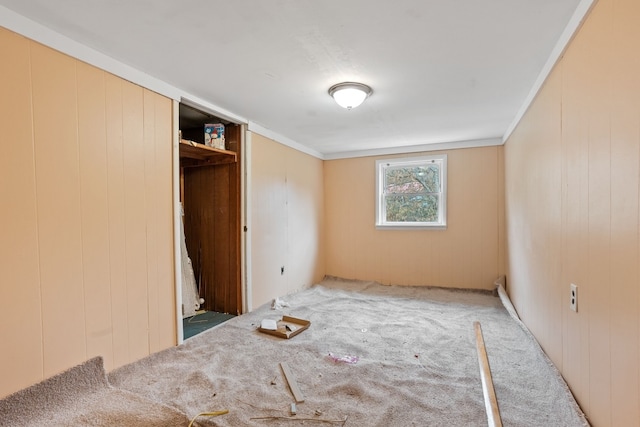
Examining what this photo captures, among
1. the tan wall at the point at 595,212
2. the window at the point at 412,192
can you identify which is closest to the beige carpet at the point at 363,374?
the tan wall at the point at 595,212

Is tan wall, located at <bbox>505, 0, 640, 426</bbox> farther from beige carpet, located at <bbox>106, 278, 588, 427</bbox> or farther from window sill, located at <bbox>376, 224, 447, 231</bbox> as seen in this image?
window sill, located at <bbox>376, 224, 447, 231</bbox>

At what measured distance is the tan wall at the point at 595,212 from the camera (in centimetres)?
109

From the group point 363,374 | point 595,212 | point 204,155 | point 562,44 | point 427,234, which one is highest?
point 562,44

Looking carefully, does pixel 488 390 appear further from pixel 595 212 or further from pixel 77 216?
pixel 77 216

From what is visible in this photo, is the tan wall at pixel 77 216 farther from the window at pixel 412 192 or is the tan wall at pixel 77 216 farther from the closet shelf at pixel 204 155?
the window at pixel 412 192

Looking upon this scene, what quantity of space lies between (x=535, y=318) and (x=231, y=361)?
2.32m

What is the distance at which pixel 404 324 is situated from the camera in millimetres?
2883

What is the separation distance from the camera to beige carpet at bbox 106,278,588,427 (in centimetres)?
158

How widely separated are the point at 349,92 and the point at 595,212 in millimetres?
1657

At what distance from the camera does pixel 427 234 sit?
4301mm

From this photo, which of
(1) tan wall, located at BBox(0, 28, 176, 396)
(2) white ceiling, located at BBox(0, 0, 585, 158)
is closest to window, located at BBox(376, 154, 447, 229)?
(2) white ceiling, located at BBox(0, 0, 585, 158)

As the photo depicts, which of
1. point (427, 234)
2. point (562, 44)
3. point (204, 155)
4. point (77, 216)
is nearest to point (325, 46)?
point (562, 44)

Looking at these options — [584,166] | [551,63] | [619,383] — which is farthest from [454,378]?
[551,63]

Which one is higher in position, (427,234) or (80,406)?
(427,234)
